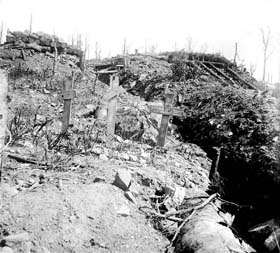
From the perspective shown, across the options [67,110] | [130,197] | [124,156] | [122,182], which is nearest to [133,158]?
[124,156]

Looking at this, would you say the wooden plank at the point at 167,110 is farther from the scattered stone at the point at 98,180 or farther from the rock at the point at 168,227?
the rock at the point at 168,227

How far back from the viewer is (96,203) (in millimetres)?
2545

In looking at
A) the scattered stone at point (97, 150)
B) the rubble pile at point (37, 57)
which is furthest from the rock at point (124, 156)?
the rubble pile at point (37, 57)

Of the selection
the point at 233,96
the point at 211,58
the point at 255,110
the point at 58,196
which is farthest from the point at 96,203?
the point at 211,58

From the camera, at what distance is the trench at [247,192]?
4645 millimetres

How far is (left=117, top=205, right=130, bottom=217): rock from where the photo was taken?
2562 mm

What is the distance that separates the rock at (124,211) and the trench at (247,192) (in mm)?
2056

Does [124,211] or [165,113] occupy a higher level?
[165,113]

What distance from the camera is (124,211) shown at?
259 centimetres

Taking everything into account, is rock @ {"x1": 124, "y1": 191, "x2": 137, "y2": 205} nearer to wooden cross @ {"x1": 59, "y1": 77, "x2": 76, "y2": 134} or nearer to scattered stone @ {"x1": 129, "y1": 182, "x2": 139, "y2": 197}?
scattered stone @ {"x1": 129, "y1": 182, "x2": 139, "y2": 197}

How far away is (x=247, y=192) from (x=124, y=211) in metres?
4.01

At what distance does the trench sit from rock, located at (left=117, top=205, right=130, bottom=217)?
2.06 metres

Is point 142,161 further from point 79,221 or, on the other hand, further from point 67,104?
point 79,221

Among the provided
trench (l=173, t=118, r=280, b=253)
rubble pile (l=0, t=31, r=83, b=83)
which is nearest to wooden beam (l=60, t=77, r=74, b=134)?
trench (l=173, t=118, r=280, b=253)
